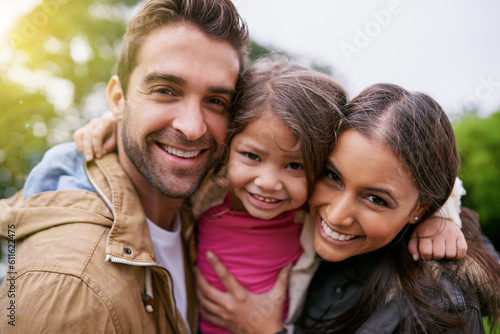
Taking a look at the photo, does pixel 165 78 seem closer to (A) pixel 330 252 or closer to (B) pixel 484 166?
(A) pixel 330 252

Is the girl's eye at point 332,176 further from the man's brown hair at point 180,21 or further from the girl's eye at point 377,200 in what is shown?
the man's brown hair at point 180,21

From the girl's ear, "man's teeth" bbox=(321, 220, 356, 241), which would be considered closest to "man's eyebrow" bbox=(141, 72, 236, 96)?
"man's teeth" bbox=(321, 220, 356, 241)

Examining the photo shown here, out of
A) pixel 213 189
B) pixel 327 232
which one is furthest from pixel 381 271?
pixel 213 189

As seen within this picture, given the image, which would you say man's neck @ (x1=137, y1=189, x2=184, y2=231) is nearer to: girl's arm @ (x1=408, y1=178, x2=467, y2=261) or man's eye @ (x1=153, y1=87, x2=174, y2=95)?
man's eye @ (x1=153, y1=87, x2=174, y2=95)

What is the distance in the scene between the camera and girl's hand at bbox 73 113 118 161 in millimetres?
2324

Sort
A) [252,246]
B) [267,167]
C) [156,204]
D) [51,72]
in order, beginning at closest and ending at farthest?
[267,167] < [156,204] < [252,246] < [51,72]

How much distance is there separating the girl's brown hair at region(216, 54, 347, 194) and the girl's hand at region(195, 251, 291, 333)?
2.95 feet

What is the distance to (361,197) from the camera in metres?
2.07

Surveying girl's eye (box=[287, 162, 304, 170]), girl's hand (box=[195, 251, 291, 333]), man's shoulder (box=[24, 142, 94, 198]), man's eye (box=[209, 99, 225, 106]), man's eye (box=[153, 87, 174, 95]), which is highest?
man's eye (box=[209, 99, 225, 106])

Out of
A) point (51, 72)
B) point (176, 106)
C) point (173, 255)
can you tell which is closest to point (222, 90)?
point (176, 106)

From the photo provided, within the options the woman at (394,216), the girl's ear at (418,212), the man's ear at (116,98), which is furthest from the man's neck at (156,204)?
the girl's ear at (418,212)

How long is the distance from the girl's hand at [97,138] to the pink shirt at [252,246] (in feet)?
3.15

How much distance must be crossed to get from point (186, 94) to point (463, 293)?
6.78ft

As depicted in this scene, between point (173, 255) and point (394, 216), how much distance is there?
5.06ft
